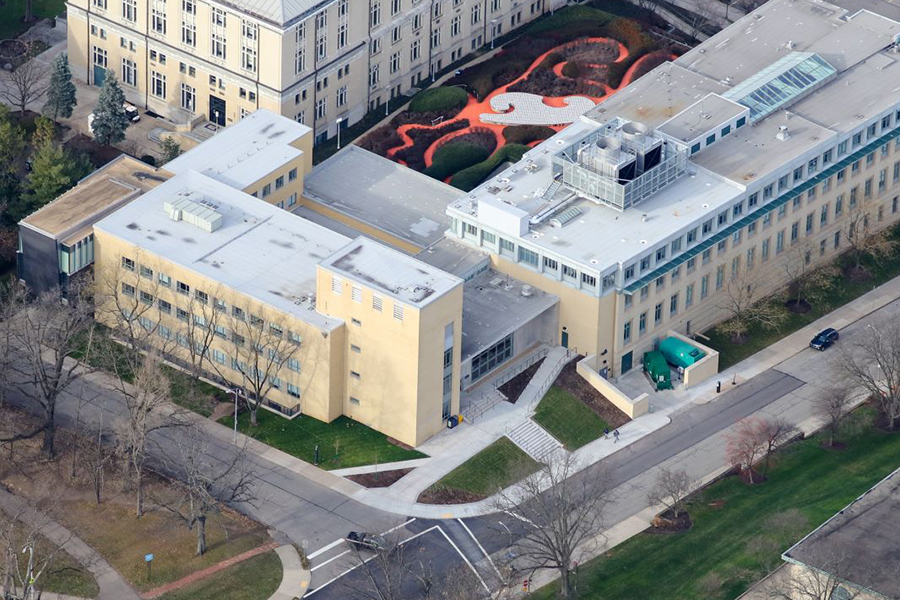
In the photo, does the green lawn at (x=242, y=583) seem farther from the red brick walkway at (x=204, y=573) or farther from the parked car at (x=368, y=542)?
the parked car at (x=368, y=542)

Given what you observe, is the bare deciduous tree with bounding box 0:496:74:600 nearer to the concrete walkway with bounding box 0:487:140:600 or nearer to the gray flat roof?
the concrete walkway with bounding box 0:487:140:600

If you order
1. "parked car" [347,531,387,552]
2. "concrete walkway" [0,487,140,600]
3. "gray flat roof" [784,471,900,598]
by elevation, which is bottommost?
"concrete walkway" [0,487,140,600]

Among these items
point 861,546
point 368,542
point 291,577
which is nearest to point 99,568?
point 291,577

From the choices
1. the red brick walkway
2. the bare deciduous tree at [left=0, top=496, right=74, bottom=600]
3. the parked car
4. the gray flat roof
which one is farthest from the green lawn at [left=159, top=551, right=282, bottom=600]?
the gray flat roof

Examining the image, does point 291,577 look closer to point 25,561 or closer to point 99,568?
point 99,568

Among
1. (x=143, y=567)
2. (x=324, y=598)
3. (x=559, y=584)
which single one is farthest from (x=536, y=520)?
(x=143, y=567)

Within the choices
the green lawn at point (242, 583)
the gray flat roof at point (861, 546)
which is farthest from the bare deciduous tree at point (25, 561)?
the gray flat roof at point (861, 546)

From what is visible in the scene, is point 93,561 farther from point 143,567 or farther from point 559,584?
point 559,584
